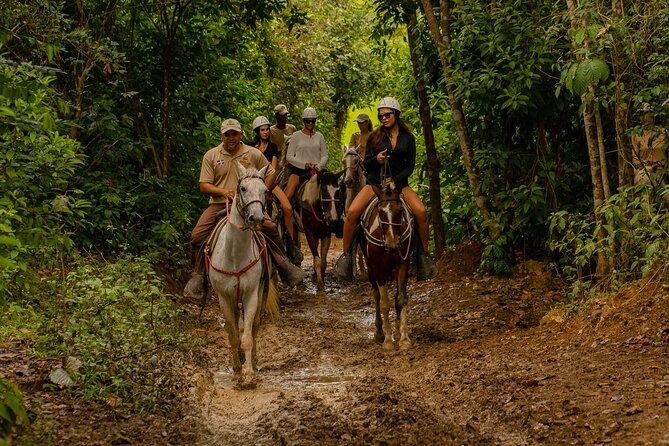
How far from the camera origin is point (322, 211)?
16969 millimetres

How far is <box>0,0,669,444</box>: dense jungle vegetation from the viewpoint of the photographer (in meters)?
8.56

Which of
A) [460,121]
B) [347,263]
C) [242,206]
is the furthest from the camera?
[460,121]

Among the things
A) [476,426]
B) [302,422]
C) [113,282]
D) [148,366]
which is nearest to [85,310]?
[148,366]

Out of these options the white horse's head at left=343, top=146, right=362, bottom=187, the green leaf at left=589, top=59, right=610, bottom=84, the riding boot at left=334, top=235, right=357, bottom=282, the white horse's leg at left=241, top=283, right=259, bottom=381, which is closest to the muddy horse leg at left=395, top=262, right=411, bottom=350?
the riding boot at left=334, top=235, right=357, bottom=282

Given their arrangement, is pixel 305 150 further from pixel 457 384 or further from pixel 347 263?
pixel 457 384

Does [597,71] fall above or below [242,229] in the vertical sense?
above

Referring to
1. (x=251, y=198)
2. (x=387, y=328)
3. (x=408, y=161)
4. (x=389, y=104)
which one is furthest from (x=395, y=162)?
(x=251, y=198)

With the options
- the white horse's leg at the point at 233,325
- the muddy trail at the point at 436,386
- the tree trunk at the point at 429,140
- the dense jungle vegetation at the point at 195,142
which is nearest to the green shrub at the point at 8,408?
the dense jungle vegetation at the point at 195,142

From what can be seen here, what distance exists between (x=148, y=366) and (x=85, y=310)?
1076 millimetres

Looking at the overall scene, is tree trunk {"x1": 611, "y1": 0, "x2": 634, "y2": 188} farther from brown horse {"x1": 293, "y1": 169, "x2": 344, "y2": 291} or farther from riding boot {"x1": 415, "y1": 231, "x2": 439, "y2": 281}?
brown horse {"x1": 293, "y1": 169, "x2": 344, "y2": 291}

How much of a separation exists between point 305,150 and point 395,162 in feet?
17.5

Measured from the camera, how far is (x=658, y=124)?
10250 millimetres

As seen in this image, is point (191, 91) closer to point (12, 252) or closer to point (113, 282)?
point (113, 282)

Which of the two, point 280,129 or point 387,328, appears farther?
point 280,129
